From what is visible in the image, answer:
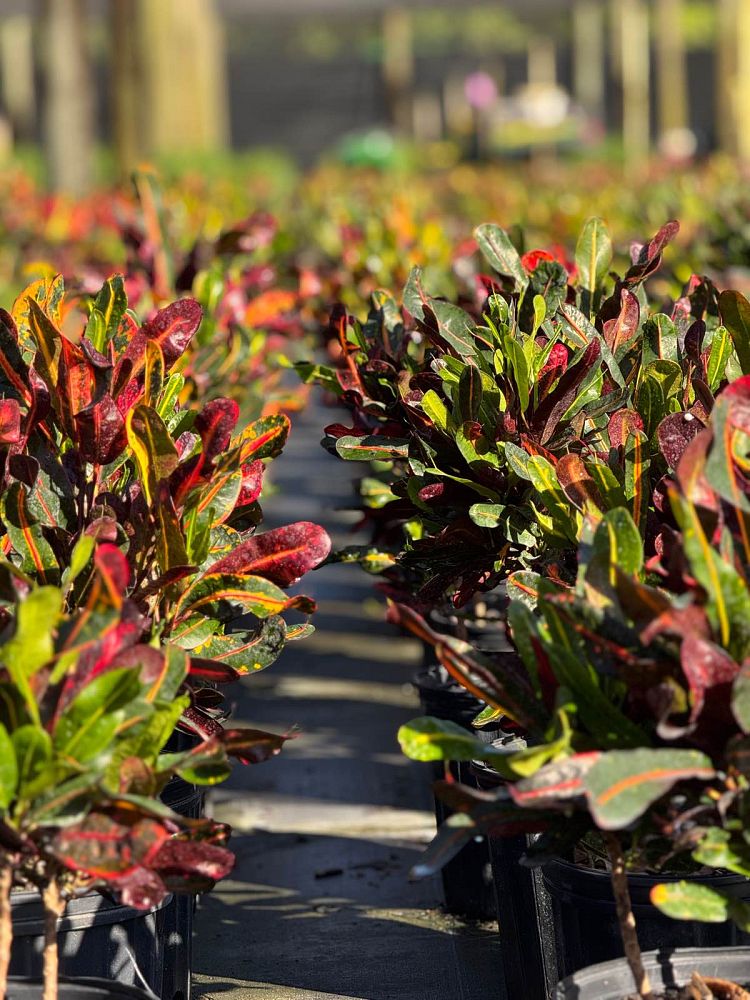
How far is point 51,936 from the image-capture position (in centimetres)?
204

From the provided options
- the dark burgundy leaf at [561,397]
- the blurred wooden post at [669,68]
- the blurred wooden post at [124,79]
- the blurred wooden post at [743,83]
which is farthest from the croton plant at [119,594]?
the blurred wooden post at [669,68]

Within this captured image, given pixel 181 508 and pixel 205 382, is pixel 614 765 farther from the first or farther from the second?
pixel 205 382

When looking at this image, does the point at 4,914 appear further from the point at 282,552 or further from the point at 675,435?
the point at 675,435

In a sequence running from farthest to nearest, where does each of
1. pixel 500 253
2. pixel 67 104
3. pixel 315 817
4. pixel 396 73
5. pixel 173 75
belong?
pixel 396 73 < pixel 173 75 < pixel 67 104 < pixel 315 817 < pixel 500 253

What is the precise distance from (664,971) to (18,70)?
130ft

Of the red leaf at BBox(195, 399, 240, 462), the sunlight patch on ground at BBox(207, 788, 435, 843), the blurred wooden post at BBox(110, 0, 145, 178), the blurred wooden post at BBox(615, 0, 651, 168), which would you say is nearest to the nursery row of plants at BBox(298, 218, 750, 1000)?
the red leaf at BBox(195, 399, 240, 462)

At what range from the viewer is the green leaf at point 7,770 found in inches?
74.5

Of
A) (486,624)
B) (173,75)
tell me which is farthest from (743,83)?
(486,624)

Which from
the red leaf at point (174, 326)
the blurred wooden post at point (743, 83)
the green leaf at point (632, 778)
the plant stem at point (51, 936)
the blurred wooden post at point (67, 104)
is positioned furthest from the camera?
the blurred wooden post at point (743, 83)

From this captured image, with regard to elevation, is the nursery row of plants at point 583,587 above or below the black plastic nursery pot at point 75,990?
→ above

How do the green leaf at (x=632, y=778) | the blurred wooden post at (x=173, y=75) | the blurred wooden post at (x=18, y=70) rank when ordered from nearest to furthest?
the green leaf at (x=632, y=778) → the blurred wooden post at (x=173, y=75) → the blurred wooden post at (x=18, y=70)

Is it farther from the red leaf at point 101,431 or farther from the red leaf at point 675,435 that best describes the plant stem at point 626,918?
the red leaf at point 101,431

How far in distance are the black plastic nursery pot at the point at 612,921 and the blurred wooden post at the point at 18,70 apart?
37.5 m

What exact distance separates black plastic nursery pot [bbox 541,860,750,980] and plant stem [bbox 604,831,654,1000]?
0.71 feet
